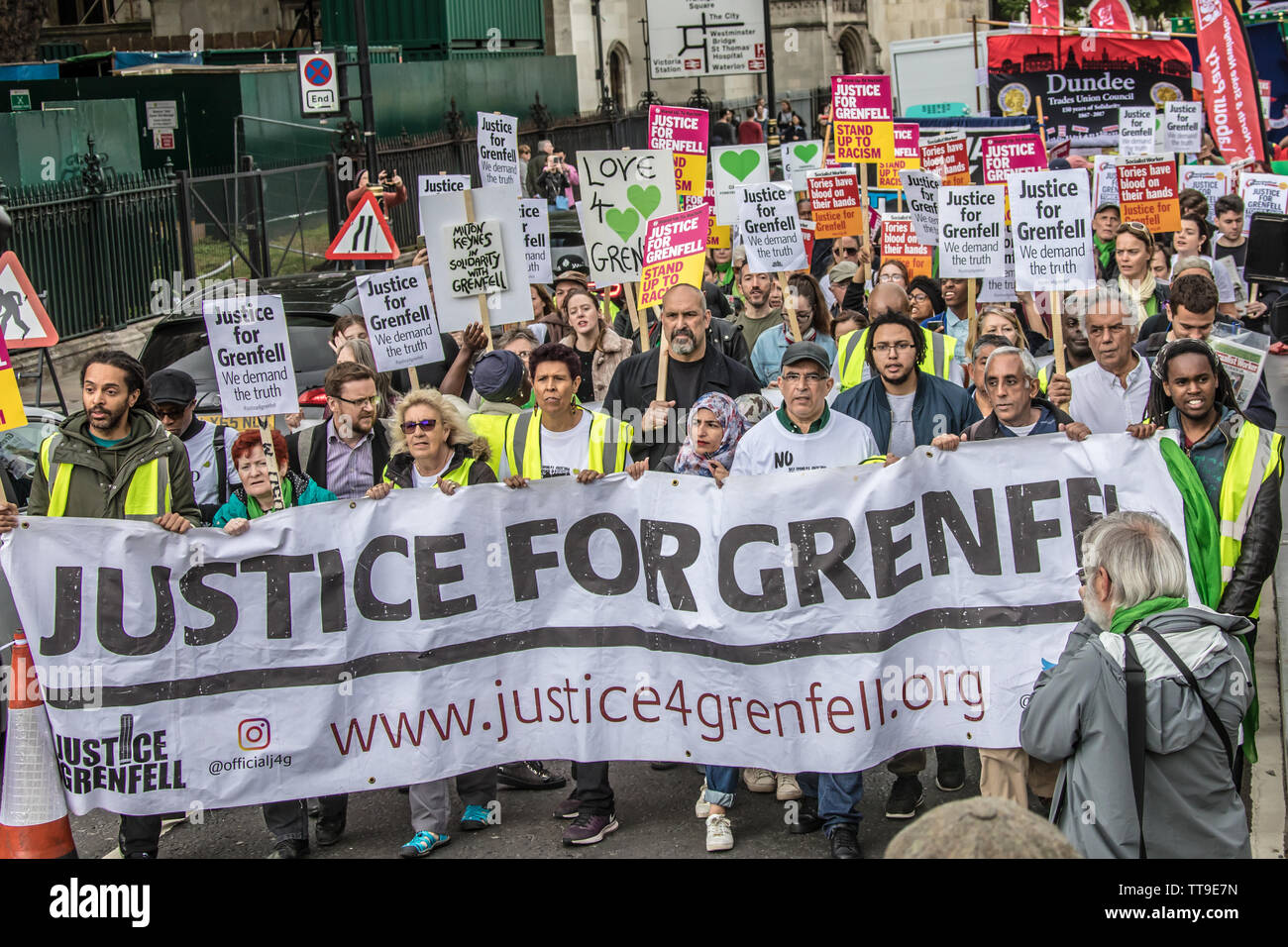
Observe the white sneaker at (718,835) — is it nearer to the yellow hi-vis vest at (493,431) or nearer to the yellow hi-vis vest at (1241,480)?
the yellow hi-vis vest at (493,431)

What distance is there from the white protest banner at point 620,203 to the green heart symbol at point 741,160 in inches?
108

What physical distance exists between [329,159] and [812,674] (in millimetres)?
18767

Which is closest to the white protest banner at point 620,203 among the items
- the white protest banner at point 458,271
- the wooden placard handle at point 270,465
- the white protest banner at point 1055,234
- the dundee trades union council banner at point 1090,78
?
the white protest banner at point 458,271

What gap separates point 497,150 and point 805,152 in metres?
7.26

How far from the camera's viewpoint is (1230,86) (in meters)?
17.9

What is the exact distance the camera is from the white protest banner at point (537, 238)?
1095 centimetres

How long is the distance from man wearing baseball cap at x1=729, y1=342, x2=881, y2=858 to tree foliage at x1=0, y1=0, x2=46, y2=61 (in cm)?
2717

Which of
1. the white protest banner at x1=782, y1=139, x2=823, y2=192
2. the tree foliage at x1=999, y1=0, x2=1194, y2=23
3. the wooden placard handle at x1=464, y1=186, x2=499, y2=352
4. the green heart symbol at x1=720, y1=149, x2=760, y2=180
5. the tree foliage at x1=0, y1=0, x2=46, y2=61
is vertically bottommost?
the wooden placard handle at x1=464, y1=186, x2=499, y2=352

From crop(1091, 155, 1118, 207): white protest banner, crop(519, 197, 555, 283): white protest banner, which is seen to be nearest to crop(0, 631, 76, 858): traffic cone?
crop(519, 197, 555, 283): white protest banner

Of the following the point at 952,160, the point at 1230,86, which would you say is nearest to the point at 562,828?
the point at 952,160

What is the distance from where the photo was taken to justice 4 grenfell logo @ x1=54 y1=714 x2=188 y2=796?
5.71m

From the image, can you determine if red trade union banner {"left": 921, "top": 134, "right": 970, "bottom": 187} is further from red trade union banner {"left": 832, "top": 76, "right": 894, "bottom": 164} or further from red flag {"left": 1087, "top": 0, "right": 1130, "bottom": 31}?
red flag {"left": 1087, "top": 0, "right": 1130, "bottom": 31}

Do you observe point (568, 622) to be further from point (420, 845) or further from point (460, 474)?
point (420, 845)
